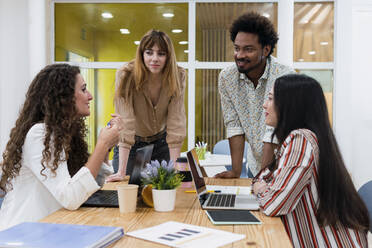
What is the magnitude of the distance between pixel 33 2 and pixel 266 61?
4.42m

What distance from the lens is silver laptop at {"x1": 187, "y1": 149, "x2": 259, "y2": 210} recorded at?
4.91 feet

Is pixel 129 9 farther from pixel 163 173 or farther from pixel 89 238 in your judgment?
pixel 89 238

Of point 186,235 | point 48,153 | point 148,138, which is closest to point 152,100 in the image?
point 148,138

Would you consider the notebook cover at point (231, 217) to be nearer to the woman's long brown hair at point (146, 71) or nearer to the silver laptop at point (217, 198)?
the silver laptop at point (217, 198)

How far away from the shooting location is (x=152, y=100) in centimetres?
261

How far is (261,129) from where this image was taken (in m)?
2.33

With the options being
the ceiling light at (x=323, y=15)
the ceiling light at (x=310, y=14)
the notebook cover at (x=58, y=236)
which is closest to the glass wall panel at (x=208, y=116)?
the ceiling light at (x=310, y=14)

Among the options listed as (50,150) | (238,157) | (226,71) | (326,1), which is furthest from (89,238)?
(326,1)

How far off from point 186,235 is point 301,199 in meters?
0.56

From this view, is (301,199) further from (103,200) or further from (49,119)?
(49,119)

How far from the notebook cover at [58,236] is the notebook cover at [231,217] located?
0.33 meters

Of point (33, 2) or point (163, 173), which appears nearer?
point (163, 173)

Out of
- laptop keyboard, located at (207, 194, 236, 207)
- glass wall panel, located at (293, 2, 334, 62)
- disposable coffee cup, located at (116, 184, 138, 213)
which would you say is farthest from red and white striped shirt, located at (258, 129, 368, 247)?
glass wall panel, located at (293, 2, 334, 62)

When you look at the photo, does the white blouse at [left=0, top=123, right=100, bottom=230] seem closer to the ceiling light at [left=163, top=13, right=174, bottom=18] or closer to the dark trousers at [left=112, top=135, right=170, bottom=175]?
the dark trousers at [left=112, top=135, right=170, bottom=175]
